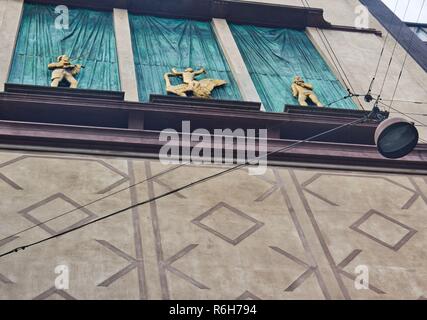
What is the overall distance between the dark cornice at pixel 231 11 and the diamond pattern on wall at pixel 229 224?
7.78m

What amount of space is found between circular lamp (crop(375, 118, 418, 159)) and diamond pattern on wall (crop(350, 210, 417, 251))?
5.69 ft

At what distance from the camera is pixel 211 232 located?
39.7 feet

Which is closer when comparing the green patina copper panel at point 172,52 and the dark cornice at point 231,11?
the green patina copper panel at point 172,52

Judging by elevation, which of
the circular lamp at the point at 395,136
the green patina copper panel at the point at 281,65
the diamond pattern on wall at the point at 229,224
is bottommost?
the diamond pattern on wall at the point at 229,224

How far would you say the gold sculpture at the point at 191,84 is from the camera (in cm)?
1571

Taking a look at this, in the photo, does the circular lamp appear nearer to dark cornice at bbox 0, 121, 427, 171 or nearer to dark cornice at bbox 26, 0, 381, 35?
dark cornice at bbox 0, 121, 427, 171

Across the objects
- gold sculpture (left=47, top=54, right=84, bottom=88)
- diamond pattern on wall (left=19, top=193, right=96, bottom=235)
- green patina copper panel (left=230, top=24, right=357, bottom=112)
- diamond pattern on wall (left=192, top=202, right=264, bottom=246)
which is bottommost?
diamond pattern on wall (left=192, top=202, right=264, bottom=246)

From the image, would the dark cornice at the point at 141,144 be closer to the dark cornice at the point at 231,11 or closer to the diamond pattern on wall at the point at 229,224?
the diamond pattern on wall at the point at 229,224

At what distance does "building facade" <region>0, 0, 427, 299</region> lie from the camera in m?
11.3

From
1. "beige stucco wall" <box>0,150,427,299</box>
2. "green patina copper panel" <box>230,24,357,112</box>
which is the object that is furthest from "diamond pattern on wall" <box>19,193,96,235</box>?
"green patina copper panel" <box>230,24,357,112</box>

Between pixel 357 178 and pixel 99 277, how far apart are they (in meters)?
5.21

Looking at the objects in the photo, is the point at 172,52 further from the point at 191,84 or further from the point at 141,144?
the point at 141,144

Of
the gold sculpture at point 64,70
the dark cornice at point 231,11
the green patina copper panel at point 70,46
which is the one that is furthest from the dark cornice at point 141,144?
the dark cornice at point 231,11

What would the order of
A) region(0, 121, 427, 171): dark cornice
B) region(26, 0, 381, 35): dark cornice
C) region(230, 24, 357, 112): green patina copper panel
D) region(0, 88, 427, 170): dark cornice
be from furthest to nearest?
region(26, 0, 381, 35): dark cornice < region(230, 24, 357, 112): green patina copper panel < region(0, 88, 427, 170): dark cornice < region(0, 121, 427, 171): dark cornice
